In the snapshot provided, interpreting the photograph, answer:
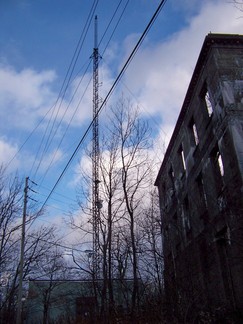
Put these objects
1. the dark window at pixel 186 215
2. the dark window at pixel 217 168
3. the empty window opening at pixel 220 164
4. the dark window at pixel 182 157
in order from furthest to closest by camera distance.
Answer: the dark window at pixel 182 157 → the dark window at pixel 186 215 → the dark window at pixel 217 168 → the empty window opening at pixel 220 164

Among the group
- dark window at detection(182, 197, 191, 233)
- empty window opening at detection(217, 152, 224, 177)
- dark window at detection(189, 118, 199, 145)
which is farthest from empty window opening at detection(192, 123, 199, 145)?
dark window at detection(182, 197, 191, 233)

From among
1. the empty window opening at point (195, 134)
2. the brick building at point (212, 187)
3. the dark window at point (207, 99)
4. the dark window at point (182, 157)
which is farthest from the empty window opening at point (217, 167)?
the dark window at point (182, 157)

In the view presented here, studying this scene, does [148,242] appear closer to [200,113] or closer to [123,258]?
[123,258]

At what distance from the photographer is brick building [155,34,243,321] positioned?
13383mm

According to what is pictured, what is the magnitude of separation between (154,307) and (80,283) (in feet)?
128

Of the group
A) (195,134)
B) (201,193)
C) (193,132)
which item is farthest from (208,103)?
(201,193)

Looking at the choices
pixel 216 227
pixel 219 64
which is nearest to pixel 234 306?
pixel 216 227

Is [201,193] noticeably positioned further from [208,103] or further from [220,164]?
[208,103]

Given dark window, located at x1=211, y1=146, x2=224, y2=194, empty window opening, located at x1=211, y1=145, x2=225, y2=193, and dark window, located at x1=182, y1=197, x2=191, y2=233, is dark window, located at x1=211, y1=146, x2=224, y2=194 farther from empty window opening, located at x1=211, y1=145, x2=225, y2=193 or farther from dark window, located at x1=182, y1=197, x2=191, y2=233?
dark window, located at x1=182, y1=197, x2=191, y2=233

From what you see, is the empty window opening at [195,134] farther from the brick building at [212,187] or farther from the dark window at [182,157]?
the dark window at [182,157]

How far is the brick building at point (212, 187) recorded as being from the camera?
527 inches

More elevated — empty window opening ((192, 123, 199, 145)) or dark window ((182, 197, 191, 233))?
empty window opening ((192, 123, 199, 145))

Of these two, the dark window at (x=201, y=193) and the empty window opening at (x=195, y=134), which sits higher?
the empty window opening at (x=195, y=134)

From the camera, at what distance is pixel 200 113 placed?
17.7 metres
